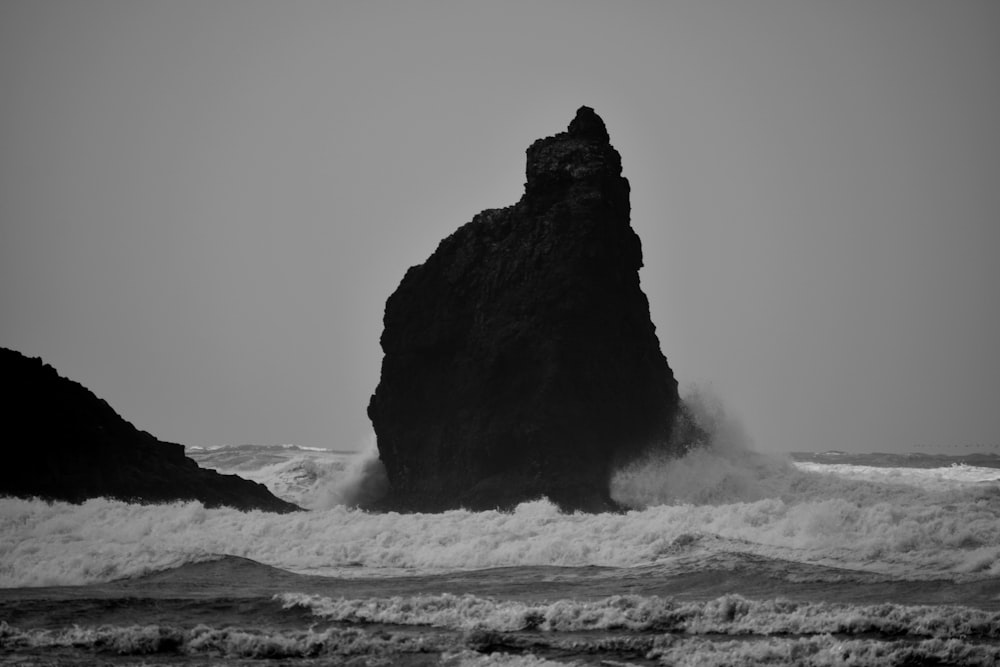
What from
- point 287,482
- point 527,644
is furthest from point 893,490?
point 287,482

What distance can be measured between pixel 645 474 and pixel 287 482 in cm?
1973

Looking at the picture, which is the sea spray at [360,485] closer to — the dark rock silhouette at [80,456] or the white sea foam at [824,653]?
the dark rock silhouette at [80,456]

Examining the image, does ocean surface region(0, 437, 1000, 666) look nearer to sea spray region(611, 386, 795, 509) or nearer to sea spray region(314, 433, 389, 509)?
sea spray region(611, 386, 795, 509)

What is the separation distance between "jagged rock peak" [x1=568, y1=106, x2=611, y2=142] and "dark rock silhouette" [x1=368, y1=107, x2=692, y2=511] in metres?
0.04

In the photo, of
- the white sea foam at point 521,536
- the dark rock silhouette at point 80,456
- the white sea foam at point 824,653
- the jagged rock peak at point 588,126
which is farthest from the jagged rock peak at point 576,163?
the white sea foam at point 824,653

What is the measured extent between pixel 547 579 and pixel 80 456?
21.5 metres

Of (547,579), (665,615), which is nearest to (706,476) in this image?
(547,579)

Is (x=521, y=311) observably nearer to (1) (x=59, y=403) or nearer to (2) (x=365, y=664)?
(1) (x=59, y=403)

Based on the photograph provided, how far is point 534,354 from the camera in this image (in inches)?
1665

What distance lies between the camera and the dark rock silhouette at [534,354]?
1615 inches

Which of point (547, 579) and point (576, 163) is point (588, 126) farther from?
point (547, 579)

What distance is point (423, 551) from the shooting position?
108 ft

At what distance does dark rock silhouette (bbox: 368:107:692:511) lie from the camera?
41.0 m

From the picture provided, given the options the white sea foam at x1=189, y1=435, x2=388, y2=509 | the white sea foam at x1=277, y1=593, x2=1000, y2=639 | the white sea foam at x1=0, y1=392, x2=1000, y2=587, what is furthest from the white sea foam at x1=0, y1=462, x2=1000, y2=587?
the white sea foam at x1=189, y1=435, x2=388, y2=509
